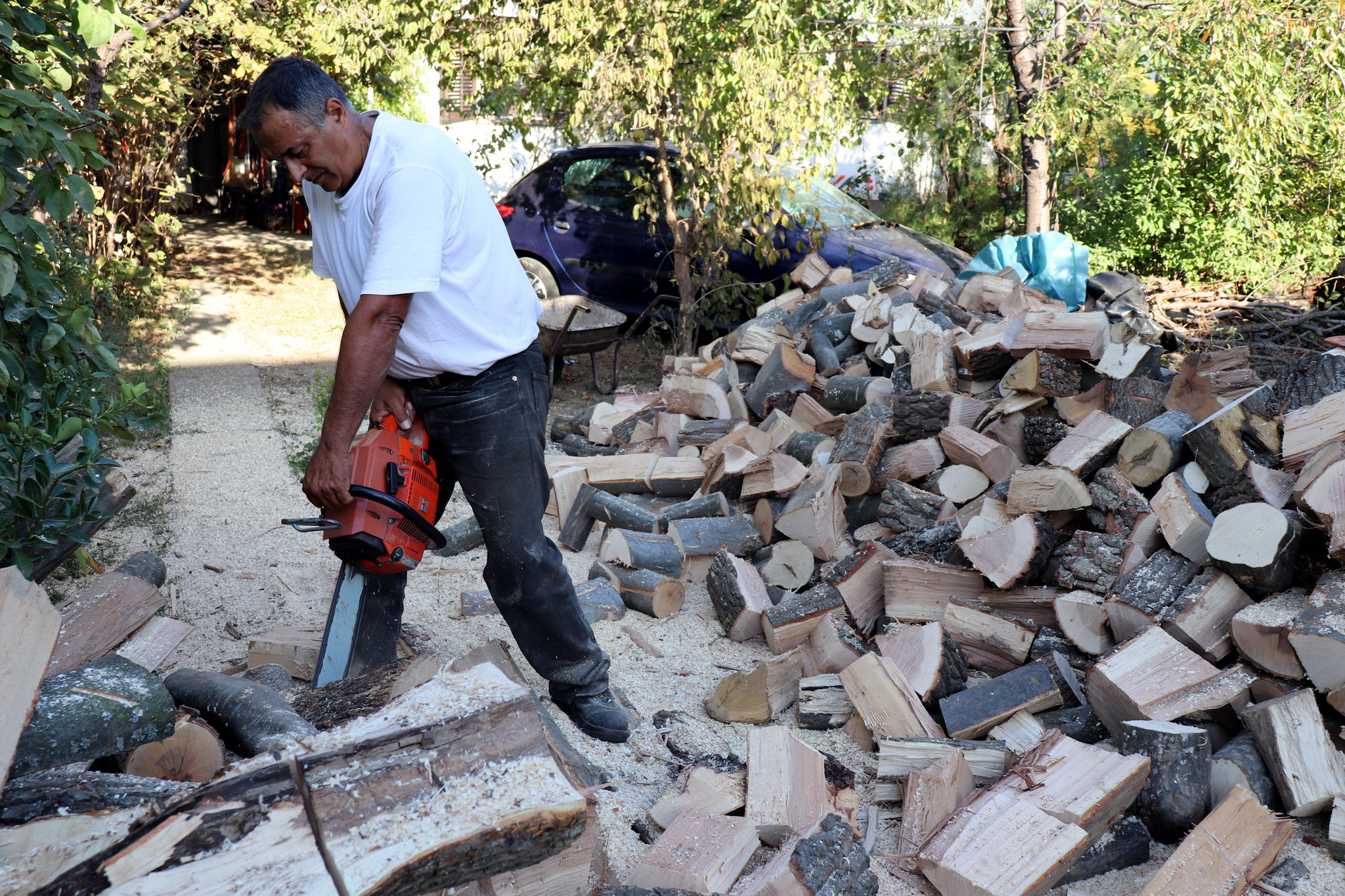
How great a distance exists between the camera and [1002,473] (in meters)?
3.24

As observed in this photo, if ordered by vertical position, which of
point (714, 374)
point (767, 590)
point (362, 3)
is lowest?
point (767, 590)

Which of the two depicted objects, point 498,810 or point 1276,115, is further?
point 1276,115

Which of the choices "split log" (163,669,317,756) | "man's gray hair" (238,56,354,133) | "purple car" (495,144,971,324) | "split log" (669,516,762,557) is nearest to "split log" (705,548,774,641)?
"split log" (669,516,762,557)

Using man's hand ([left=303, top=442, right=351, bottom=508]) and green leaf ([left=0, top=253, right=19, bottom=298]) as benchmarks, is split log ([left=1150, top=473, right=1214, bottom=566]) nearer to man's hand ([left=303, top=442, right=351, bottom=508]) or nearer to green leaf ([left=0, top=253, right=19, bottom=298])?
man's hand ([left=303, top=442, right=351, bottom=508])

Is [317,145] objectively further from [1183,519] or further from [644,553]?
[1183,519]

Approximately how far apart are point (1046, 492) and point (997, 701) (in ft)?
2.64

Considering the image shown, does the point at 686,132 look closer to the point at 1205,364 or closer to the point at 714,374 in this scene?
the point at 714,374

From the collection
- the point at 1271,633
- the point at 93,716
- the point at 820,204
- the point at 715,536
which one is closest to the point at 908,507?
the point at 715,536

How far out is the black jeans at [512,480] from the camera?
85.0 inches

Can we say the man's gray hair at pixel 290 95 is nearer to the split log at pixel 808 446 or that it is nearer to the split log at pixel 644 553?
the split log at pixel 644 553

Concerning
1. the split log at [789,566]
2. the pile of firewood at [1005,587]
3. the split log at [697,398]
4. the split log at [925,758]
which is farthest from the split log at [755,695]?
the split log at [697,398]

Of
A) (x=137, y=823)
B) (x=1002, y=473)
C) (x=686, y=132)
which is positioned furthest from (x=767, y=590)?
(x=686, y=132)

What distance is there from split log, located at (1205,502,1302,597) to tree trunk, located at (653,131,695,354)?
3720 millimetres

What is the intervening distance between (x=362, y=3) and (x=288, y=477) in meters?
3.29
